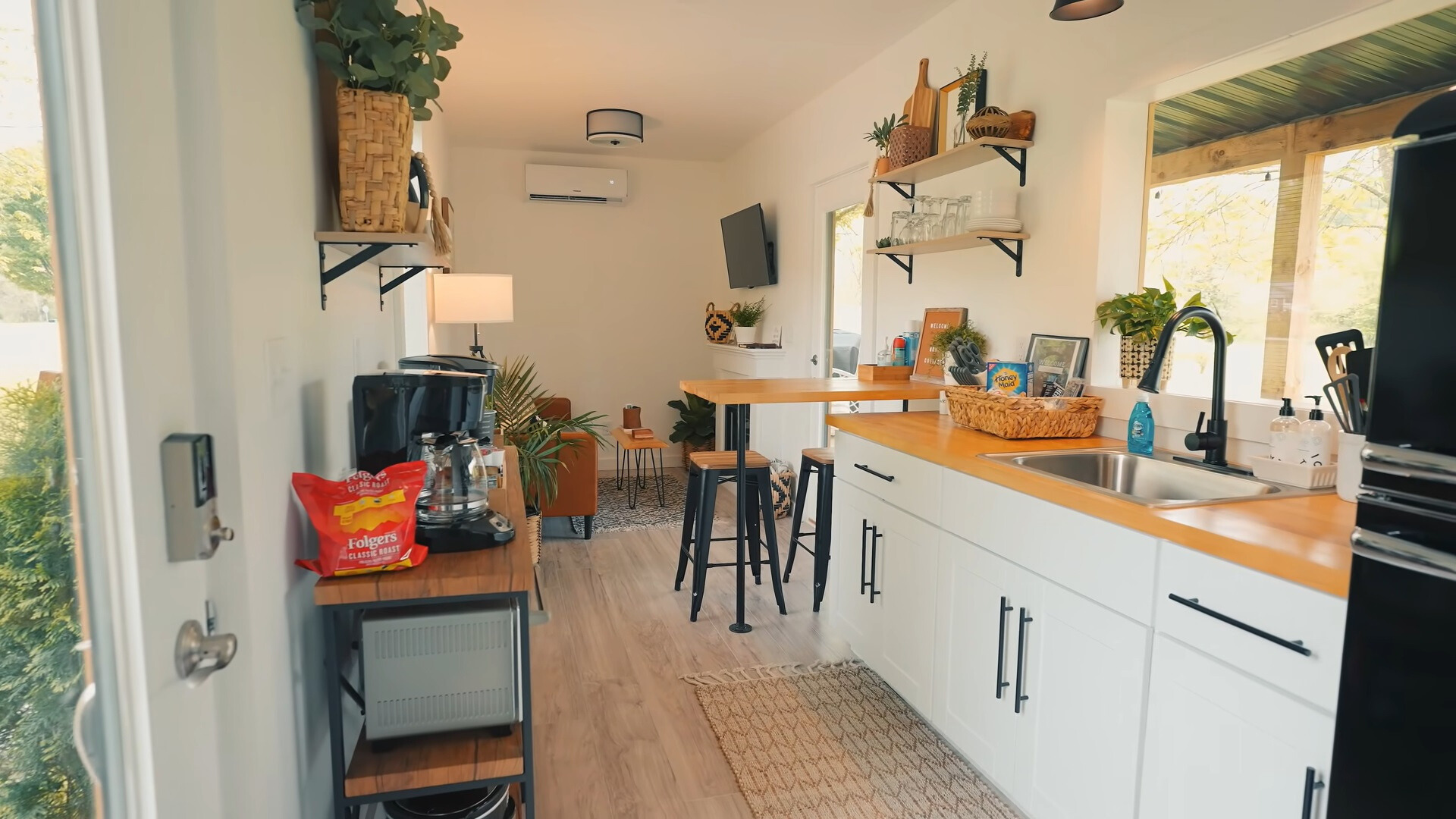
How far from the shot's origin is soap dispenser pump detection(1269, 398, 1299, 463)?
1.80 metres

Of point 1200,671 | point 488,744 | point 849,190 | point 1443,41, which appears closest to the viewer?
point 1200,671

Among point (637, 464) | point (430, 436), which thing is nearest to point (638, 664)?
point (430, 436)

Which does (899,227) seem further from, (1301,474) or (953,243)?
(1301,474)

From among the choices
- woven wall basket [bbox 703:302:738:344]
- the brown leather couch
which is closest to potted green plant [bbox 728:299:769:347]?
woven wall basket [bbox 703:302:738:344]

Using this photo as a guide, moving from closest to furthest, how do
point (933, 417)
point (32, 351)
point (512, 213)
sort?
point (32, 351) → point (933, 417) → point (512, 213)

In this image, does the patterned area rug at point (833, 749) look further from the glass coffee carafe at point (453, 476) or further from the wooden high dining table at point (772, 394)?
the glass coffee carafe at point (453, 476)

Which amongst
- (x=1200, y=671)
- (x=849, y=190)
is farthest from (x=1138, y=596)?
(x=849, y=190)

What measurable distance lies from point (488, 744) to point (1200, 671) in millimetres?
1326

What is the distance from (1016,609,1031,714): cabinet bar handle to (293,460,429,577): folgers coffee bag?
1.35m

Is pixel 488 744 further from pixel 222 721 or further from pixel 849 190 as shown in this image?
pixel 849 190

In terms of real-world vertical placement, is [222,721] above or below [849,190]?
below

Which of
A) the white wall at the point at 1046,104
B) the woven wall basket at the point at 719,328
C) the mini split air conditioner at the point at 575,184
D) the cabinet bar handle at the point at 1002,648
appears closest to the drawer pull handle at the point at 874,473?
the cabinet bar handle at the point at 1002,648

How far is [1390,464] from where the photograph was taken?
105cm

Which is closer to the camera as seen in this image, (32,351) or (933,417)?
(32,351)
